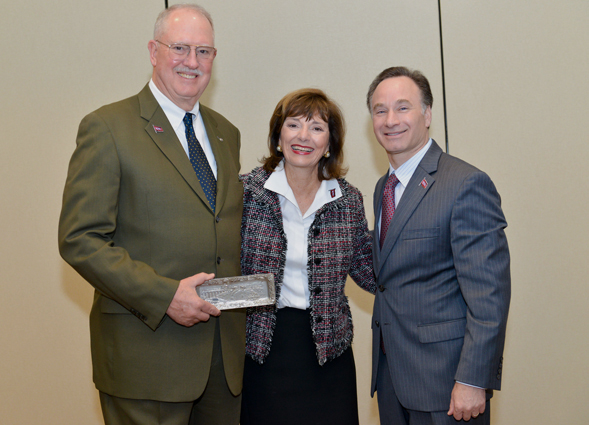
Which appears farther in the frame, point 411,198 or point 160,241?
point 411,198

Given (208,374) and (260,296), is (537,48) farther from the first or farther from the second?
(208,374)

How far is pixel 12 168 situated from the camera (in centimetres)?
325

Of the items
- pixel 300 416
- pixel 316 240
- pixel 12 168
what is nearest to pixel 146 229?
pixel 316 240

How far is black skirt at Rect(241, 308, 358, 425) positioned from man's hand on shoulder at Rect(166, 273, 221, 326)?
1.91 feet

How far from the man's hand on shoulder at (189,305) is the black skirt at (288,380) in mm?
583

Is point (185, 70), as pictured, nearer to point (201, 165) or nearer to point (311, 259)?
point (201, 165)

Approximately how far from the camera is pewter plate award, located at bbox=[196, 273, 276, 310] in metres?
1.76

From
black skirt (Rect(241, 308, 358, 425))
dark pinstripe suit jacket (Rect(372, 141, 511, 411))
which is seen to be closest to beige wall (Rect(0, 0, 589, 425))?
black skirt (Rect(241, 308, 358, 425))

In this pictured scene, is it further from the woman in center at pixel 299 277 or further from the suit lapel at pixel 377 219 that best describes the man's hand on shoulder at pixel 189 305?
the suit lapel at pixel 377 219

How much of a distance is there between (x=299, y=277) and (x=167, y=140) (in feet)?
2.81

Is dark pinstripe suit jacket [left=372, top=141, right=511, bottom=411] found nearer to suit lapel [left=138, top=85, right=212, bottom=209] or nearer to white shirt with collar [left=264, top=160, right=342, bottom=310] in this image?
white shirt with collar [left=264, top=160, right=342, bottom=310]

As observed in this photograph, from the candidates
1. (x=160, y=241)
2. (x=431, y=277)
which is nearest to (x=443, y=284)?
(x=431, y=277)

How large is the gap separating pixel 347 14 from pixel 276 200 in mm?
1872

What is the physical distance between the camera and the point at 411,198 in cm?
194
